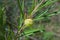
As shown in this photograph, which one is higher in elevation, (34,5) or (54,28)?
(34,5)

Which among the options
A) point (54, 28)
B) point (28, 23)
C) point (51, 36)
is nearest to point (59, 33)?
point (54, 28)

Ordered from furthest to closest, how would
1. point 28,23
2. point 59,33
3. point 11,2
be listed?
point 59,33
point 11,2
point 28,23

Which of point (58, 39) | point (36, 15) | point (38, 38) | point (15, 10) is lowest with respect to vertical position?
point (58, 39)

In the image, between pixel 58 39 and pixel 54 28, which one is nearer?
pixel 58 39

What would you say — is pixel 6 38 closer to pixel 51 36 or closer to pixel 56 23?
pixel 51 36

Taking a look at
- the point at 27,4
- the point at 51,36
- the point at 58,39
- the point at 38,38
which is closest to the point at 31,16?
the point at 27,4

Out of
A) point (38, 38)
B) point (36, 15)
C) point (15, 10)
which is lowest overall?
point (38, 38)

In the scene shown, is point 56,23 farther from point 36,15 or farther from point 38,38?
point 36,15

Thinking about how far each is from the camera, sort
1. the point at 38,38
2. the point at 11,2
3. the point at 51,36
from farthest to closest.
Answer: the point at 51,36
the point at 38,38
the point at 11,2

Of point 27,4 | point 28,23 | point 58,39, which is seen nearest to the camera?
point 28,23
